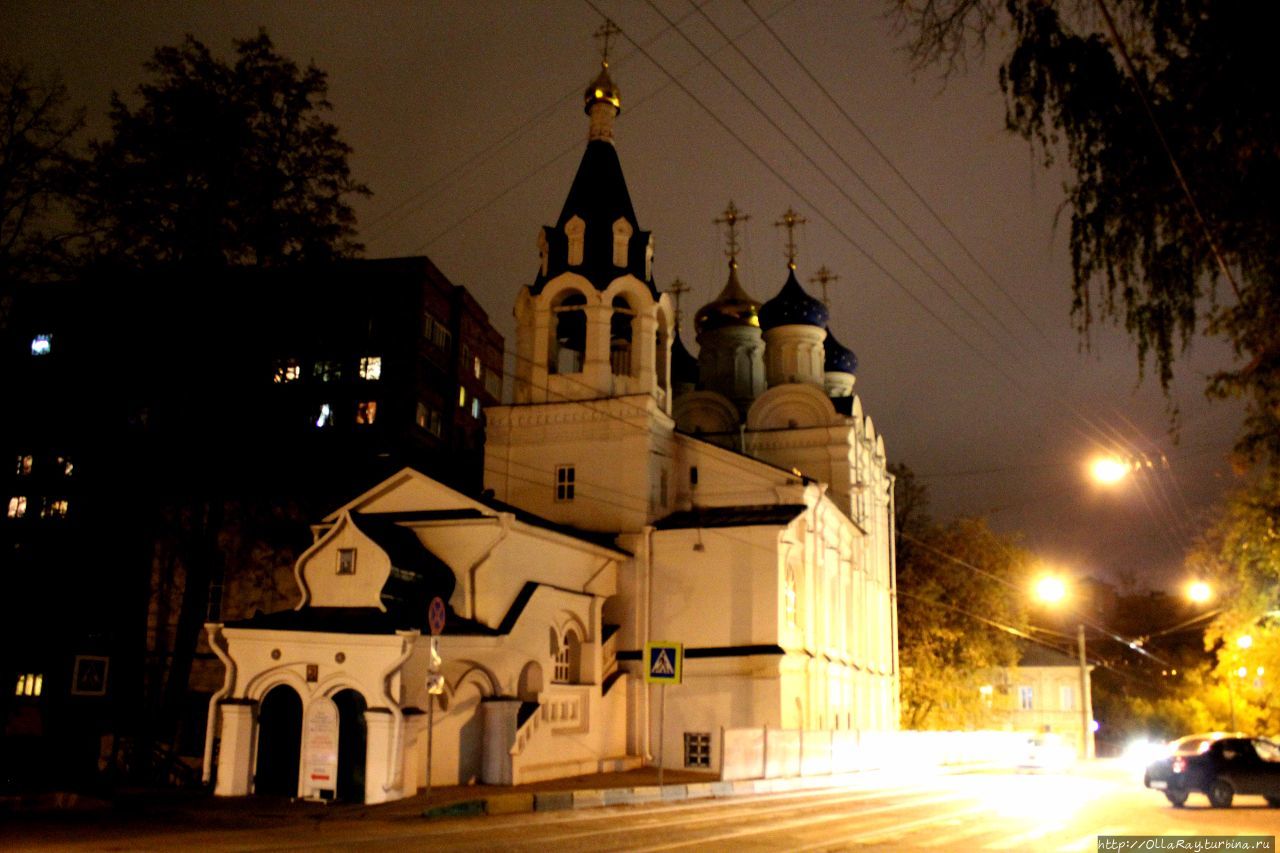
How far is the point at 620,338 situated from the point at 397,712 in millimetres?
16186

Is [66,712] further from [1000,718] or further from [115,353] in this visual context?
[1000,718]

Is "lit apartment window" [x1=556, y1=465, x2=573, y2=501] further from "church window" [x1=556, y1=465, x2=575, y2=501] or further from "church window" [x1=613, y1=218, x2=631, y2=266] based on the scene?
"church window" [x1=613, y1=218, x2=631, y2=266]

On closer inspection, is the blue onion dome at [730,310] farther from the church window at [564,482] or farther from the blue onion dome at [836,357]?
the church window at [564,482]

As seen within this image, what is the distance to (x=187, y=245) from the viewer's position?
22.7 metres

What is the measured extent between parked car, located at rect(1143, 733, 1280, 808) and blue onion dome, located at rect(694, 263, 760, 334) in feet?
89.2

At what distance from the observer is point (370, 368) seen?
171ft

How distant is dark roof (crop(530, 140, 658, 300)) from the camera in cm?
3167

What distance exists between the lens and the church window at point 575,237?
3184cm

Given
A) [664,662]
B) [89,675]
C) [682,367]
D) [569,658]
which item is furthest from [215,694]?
[682,367]

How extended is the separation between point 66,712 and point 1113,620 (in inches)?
3067

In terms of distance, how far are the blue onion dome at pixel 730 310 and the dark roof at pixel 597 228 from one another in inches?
500

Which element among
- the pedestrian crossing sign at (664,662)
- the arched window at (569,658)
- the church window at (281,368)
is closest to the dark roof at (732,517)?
the arched window at (569,658)

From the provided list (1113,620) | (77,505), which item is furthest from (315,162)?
(1113,620)

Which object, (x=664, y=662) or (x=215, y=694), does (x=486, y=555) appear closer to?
(x=664, y=662)
